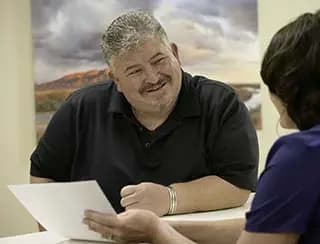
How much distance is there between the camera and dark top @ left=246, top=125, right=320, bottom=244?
880 millimetres

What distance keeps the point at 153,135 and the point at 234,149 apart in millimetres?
269

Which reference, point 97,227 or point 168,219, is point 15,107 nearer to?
point 168,219

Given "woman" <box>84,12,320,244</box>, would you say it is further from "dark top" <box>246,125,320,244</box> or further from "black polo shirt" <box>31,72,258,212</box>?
"black polo shirt" <box>31,72,258,212</box>

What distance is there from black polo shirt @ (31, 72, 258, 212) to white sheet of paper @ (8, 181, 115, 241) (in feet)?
1.31

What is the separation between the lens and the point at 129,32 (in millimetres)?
1766

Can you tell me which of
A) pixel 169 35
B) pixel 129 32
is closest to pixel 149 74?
pixel 129 32

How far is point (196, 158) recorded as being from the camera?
184 cm

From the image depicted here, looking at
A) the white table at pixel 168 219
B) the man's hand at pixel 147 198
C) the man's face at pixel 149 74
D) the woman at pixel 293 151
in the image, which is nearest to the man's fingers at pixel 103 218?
the white table at pixel 168 219

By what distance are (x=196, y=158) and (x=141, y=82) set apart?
0.30 m

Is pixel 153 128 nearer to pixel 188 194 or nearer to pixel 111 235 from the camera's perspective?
pixel 188 194

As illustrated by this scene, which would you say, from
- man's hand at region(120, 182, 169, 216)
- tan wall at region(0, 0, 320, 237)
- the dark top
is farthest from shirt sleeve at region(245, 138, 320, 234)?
tan wall at region(0, 0, 320, 237)

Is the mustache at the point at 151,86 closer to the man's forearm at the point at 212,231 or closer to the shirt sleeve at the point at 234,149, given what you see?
the shirt sleeve at the point at 234,149

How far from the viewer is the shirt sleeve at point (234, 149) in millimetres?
→ 1824

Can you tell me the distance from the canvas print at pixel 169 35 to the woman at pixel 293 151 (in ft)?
6.09
